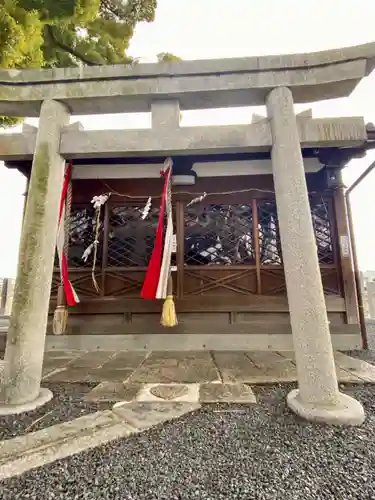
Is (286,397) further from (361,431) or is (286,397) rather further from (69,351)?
(69,351)

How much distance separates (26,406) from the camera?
2.35m

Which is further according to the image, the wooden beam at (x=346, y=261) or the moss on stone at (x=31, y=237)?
the wooden beam at (x=346, y=261)

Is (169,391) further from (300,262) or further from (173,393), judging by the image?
(300,262)

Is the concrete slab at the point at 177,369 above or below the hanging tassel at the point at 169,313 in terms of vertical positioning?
below

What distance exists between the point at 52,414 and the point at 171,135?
3.04 metres

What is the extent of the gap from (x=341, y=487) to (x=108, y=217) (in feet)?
17.0

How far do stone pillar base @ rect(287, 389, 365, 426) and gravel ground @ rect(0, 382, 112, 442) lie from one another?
1.76m

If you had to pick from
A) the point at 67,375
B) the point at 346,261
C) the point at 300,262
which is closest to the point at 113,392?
the point at 67,375

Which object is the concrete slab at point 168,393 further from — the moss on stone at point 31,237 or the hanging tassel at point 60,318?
the hanging tassel at point 60,318

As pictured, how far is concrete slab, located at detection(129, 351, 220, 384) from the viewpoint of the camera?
122 inches

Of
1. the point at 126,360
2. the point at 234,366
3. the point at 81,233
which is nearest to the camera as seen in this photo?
the point at 234,366

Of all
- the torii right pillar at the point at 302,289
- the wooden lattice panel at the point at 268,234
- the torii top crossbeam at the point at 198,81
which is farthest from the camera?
the wooden lattice panel at the point at 268,234

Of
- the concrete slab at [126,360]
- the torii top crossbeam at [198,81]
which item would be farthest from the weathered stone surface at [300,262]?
the concrete slab at [126,360]

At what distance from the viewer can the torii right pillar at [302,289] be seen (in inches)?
86.1
